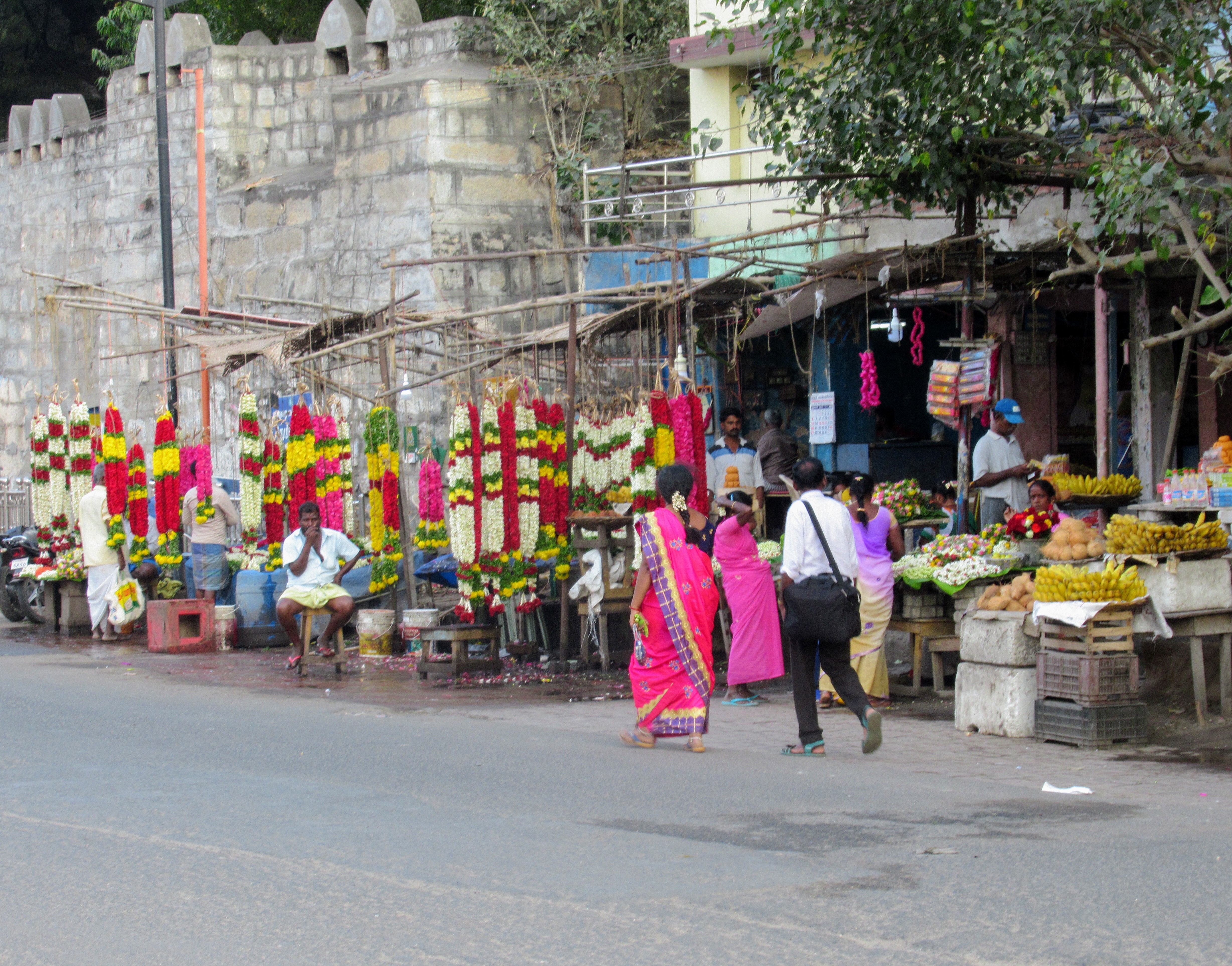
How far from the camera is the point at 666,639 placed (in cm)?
905

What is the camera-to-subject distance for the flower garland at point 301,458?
616 inches

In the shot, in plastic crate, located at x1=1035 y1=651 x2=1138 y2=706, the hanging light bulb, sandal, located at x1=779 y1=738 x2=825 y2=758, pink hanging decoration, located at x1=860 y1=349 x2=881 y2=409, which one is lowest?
sandal, located at x1=779 y1=738 x2=825 y2=758

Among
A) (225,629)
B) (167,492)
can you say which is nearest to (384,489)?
(225,629)

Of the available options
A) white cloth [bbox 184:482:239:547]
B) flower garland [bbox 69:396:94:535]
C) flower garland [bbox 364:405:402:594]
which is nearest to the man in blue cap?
flower garland [bbox 364:405:402:594]

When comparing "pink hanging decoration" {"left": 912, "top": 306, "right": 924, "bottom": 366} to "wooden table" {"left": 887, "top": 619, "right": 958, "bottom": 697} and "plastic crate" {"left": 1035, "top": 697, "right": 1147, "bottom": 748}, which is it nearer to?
"wooden table" {"left": 887, "top": 619, "right": 958, "bottom": 697}

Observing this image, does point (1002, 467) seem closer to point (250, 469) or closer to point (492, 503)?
point (492, 503)

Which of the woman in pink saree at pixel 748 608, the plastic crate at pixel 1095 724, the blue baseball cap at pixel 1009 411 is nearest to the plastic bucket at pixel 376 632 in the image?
the woman in pink saree at pixel 748 608

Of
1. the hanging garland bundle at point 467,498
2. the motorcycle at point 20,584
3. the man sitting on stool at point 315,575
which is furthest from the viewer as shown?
the motorcycle at point 20,584

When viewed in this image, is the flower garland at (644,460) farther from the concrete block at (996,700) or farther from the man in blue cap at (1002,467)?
the concrete block at (996,700)

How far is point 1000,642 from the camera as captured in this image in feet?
32.6

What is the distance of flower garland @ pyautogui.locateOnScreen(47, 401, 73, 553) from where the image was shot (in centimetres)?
1733

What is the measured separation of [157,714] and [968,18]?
24.4 feet

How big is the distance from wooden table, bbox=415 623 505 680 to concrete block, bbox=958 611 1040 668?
4.51 m

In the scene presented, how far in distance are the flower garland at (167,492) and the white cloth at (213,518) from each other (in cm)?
15
